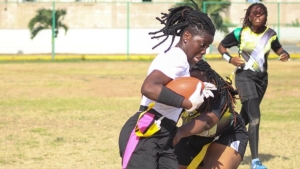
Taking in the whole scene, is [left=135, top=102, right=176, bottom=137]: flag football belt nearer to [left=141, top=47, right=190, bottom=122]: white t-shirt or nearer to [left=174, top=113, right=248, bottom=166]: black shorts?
[left=141, top=47, right=190, bottom=122]: white t-shirt

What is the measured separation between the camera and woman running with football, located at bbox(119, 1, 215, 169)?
514cm

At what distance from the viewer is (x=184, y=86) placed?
5.20 metres

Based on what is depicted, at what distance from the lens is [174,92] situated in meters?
5.15

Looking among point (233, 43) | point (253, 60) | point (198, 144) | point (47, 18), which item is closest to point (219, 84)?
point (198, 144)

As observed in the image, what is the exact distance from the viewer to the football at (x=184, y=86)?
519 cm

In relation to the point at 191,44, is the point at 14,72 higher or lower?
lower

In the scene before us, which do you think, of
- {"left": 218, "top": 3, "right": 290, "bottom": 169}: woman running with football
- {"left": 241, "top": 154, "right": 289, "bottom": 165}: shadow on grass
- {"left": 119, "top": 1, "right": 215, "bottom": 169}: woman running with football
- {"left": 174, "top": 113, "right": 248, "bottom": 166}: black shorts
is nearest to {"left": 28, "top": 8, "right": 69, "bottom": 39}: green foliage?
{"left": 241, "top": 154, "right": 289, "bottom": 165}: shadow on grass

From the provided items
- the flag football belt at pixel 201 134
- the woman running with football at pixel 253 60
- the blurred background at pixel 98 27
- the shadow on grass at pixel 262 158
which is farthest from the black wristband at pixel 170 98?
the blurred background at pixel 98 27

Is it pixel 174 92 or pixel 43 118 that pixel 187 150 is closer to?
pixel 174 92

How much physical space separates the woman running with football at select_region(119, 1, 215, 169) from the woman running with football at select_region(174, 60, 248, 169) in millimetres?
418

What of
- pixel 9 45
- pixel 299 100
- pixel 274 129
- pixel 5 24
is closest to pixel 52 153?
pixel 274 129

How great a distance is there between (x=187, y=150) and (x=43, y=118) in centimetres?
675

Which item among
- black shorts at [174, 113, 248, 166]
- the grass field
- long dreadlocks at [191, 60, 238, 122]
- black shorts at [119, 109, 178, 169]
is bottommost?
the grass field

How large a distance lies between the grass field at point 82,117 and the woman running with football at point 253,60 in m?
0.75
